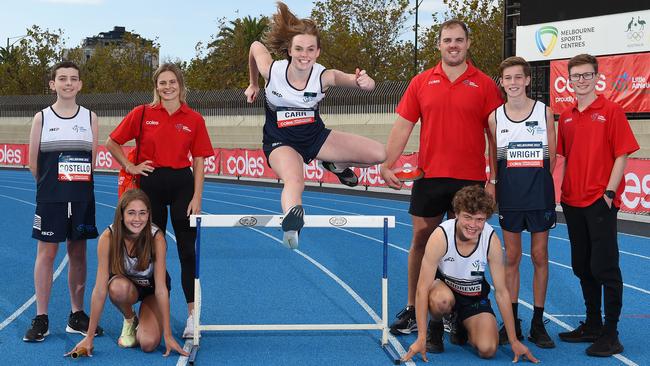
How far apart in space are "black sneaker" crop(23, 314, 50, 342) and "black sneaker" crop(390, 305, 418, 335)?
2.81m

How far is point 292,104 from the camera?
545cm

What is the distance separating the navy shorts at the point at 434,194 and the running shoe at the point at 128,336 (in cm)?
241

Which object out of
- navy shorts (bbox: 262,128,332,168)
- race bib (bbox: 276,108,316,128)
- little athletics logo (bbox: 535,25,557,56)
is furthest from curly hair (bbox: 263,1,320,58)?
little athletics logo (bbox: 535,25,557,56)

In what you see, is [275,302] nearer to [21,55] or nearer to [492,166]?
[492,166]

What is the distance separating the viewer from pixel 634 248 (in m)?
11.6

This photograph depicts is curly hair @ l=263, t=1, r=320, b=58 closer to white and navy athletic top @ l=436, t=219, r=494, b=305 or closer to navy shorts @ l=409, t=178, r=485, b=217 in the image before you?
navy shorts @ l=409, t=178, r=485, b=217

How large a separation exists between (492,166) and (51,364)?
143 inches

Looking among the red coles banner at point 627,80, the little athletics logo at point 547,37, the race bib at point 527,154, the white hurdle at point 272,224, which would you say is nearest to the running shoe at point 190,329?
the white hurdle at point 272,224

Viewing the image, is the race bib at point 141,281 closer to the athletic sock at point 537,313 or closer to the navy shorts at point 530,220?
the navy shorts at point 530,220

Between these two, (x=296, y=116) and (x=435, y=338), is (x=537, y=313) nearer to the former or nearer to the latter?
(x=435, y=338)

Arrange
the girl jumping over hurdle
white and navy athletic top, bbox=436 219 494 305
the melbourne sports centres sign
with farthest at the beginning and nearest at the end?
the melbourne sports centres sign < white and navy athletic top, bbox=436 219 494 305 < the girl jumping over hurdle

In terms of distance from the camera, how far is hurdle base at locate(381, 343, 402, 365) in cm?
557

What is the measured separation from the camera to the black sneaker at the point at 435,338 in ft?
19.4

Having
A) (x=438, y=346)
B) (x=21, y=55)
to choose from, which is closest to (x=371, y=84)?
(x=438, y=346)
